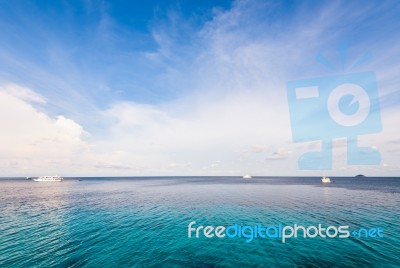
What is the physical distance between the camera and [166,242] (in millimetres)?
25984

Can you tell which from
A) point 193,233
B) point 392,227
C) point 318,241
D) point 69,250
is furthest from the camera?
point 392,227

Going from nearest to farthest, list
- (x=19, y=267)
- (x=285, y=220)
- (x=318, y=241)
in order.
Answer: (x=19, y=267), (x=318, y=241), (x=285, y=220)

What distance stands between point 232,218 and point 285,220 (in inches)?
375

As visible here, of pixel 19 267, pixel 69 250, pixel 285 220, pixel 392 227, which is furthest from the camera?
pixel 285 220

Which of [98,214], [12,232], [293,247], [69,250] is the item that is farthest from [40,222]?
[293,247]

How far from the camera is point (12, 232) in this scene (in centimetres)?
3017

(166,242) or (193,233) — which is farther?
(193,233)

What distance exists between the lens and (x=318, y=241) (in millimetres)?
25891

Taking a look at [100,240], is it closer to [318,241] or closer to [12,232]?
[12,232]

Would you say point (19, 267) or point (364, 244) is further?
point (364, 244)

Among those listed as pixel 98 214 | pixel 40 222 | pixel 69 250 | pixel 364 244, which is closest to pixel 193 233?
pixel 69 250

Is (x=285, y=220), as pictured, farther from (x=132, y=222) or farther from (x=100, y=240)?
(x=100, y=240)

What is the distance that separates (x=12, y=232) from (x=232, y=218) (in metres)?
35.5

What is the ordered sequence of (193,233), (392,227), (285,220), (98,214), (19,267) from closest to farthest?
(19,267)
(193,233)
(392,227)
(285,220)
(98,214)
